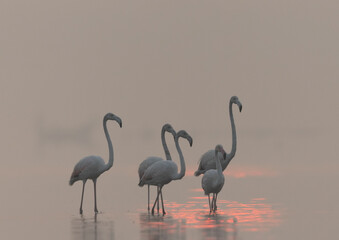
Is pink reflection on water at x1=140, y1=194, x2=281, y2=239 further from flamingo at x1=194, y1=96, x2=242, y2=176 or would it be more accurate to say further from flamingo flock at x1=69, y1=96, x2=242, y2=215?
flamingo at x1=194, y1=96, x2=242, y2=176

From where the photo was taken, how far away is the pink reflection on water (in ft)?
67.2

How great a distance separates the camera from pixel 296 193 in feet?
106

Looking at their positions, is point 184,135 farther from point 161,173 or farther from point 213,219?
point 213,219

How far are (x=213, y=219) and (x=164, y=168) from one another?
277 cm

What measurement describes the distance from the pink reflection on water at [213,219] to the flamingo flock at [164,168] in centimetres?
60

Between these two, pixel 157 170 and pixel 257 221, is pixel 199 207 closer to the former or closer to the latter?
pixel 157 170

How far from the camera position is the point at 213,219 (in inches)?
911

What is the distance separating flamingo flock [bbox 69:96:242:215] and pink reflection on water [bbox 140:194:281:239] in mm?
595

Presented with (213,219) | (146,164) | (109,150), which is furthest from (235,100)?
(213,219)

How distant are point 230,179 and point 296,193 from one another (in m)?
10.5

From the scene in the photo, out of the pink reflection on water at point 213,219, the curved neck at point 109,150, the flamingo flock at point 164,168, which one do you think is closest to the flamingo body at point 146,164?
the flamingo flock at point 164,168

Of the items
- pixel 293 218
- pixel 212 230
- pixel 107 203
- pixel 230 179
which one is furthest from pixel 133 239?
pixel 230 179

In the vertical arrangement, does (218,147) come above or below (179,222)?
above

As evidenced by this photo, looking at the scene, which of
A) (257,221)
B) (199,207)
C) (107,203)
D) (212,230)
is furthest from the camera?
(107,203)
